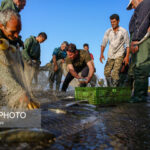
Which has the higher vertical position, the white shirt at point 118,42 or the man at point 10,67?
the white shirt at point 118,42

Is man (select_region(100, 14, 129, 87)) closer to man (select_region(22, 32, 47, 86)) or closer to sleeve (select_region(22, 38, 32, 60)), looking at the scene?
man (select_region(22, 32, 47, 86))

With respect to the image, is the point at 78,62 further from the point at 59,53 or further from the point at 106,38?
the point at 59,53

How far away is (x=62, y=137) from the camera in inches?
49.3

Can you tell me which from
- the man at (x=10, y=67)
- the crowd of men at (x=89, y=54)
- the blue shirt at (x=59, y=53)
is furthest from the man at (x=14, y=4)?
the blue shirt at (x=59, y=53)

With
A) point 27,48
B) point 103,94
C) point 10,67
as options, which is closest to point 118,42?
point 103,94

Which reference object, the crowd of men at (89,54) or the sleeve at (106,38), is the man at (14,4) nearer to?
the crowd of men at (89,54)

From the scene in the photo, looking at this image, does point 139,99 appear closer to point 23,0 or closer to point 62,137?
point 62,137

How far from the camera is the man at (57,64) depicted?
6911mm

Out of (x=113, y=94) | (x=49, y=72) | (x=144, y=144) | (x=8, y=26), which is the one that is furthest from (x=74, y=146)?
(x=49, y=72)

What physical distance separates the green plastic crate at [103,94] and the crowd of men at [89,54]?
0.87 feet

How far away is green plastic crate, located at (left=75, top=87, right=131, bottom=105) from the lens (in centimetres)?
339

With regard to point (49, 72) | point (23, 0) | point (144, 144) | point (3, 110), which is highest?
point (23, 0)

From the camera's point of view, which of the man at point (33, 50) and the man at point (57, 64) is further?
the man at point (57, 64)

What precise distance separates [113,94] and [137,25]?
1.56 meters
